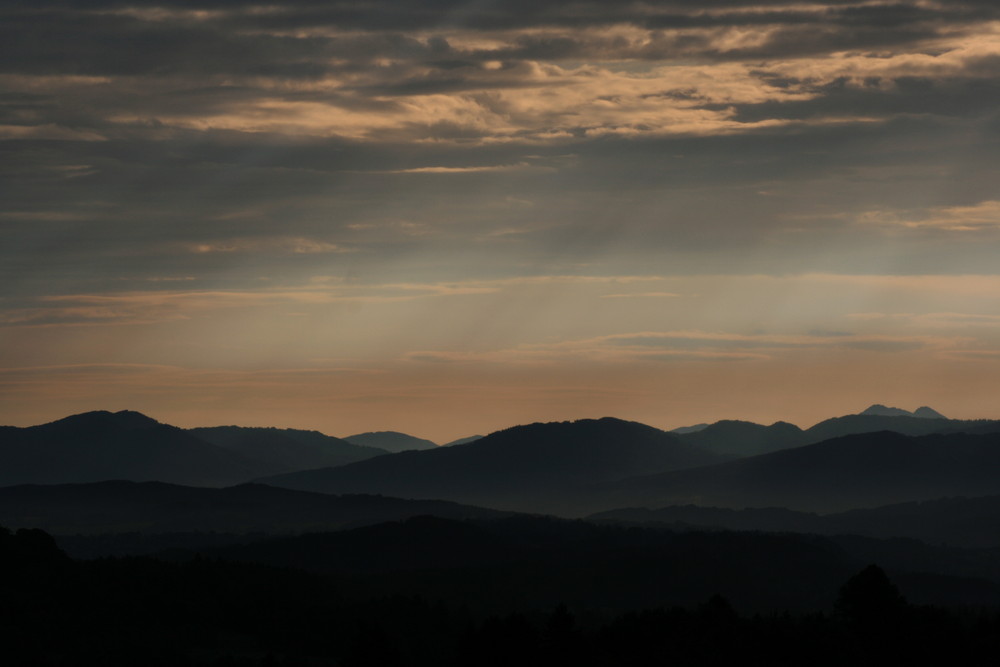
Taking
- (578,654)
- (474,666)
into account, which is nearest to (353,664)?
(474,666)

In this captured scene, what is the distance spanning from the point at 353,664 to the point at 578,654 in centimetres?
3433

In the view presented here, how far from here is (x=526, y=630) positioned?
652ft

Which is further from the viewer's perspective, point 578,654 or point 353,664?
point 578,654

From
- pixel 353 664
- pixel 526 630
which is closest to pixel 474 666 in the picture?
pixel 526 630

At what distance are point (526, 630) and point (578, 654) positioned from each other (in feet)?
26.4

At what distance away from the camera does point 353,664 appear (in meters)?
182

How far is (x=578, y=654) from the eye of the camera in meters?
200

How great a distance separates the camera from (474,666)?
7721 inches

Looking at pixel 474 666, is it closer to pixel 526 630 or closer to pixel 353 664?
pixel 526 630

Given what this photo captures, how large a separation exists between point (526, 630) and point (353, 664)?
27769mm

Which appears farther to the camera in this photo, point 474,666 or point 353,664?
point 474,666

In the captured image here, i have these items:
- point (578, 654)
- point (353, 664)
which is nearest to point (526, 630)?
point (578, 654)

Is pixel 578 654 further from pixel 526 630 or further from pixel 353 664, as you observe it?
pixel 353 664

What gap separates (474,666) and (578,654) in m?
14.7
